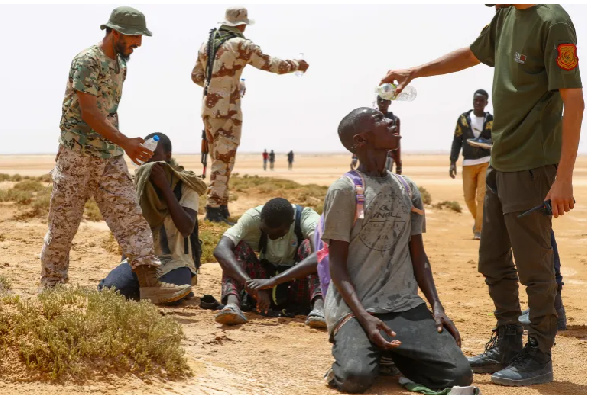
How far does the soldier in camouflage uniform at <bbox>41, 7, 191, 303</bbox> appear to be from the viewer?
6.36 metres

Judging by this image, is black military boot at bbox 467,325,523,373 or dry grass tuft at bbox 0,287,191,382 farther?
black military boot at bbox 467,325,523,373

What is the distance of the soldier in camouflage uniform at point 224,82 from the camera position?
10.6 meters

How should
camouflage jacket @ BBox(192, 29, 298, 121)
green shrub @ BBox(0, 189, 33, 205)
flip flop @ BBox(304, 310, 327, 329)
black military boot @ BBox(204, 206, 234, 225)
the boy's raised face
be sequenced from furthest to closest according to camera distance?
1. green shrub @ BBox(0, 189, 33, 205)
2. black military boot @ BBox(204, 206, 234, 225)
3. camouflage jacket @ BBox(192, 29, 298, 121)
4. flip flop @ BBox(304, 310, 327, 329)
5. the boy's raised face

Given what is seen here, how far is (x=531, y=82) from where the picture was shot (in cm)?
495

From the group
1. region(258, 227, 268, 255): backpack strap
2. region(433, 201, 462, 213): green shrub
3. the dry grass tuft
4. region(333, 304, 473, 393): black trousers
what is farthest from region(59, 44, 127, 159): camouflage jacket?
region(433, 201, 462, 213): green shrub

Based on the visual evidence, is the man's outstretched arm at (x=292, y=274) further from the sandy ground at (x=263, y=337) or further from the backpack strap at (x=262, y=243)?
the backpack strap at (x=262, y=243)

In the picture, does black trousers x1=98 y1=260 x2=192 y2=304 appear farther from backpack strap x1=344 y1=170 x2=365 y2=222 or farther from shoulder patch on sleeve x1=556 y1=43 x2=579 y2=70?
shoulder patch on sleeve x1=556 y1=43 x2=579 y2=70

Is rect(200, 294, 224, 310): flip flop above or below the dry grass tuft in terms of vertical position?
below

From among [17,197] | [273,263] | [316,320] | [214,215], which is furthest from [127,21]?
[17,197]

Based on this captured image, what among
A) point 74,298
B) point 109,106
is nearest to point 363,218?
point 74,298

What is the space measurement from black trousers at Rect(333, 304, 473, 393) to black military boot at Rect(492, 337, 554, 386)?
0.36 meters

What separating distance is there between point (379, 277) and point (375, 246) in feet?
0.61

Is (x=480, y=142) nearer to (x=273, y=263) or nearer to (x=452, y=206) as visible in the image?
(x=273, y=263)

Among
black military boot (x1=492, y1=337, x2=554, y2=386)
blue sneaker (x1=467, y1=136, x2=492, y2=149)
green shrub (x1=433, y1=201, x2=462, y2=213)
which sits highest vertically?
blue sneaker (x1=467, y1=136, x2=492, y2=149)
